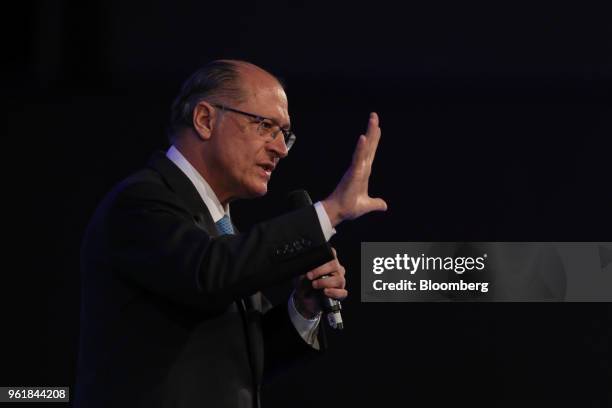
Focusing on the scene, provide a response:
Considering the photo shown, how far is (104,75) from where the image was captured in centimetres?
311

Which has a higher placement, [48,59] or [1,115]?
[48,59]

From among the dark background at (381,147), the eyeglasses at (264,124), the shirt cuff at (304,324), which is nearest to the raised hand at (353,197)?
the eyeglasses at (264,124)

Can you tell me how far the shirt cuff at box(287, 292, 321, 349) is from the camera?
1.67 m

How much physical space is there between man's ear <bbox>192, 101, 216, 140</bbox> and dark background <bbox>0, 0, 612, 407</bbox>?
4.91ft

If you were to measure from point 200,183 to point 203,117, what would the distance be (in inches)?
5.7

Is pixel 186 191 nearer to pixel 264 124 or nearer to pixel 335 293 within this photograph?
pixel 264 124

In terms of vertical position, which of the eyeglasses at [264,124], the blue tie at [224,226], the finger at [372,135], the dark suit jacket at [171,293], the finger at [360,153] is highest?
the eyeglasses at [264,124]

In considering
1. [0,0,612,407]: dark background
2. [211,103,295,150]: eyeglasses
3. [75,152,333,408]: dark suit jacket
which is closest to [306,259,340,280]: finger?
[75,152,333,408]: dark suit jacket

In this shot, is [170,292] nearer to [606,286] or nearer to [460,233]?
[460,233]

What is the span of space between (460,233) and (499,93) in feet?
1.89

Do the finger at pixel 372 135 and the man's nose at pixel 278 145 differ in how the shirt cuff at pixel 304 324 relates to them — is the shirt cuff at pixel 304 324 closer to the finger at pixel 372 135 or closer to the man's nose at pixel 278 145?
the man's nose at pixel 278 145

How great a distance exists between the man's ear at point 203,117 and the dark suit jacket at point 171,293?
0.18 meters

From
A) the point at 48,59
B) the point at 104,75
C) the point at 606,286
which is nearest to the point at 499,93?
the point at 606,286

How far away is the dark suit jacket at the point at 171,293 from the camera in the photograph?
1.28 meters
